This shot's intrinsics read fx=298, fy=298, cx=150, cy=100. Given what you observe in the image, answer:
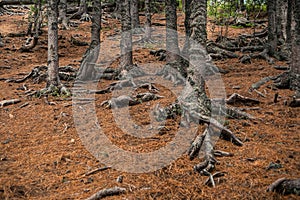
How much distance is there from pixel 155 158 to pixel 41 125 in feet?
13.1

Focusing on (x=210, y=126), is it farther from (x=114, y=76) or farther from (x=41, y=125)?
(x=114, y=76)

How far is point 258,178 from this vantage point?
15.8ft

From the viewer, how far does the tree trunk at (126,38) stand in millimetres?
12177

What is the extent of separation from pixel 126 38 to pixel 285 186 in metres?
9.90

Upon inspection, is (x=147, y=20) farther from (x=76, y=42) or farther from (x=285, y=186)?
(x=285, y=186)

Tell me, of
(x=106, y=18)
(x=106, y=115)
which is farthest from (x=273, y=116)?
(x=106, y=18)

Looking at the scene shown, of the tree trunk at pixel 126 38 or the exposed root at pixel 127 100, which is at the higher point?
the tree trunk at pixel 126 38

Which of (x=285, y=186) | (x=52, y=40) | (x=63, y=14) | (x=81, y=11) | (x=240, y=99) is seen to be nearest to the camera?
(x=285, y=186)

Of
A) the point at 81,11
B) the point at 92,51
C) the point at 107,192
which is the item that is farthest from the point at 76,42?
the point at 107,192

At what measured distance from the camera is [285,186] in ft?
14.1

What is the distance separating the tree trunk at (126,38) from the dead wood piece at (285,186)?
362 inches

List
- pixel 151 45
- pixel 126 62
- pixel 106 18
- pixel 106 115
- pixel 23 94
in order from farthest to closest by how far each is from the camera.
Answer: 1. pixel 106 18
2. pixel 151 45
3. pixel 126 62
4. pixel 23 94
5. pixel 106 115

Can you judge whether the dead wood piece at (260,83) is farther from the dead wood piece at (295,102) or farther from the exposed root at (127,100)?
the exposed root at (127,100)

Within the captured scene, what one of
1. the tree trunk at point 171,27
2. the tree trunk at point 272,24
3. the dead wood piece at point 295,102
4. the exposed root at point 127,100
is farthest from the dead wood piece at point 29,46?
the dead wood piece at point 295,102
